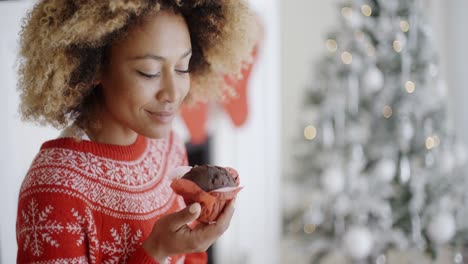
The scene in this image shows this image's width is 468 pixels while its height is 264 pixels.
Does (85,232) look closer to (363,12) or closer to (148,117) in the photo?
(148,117)

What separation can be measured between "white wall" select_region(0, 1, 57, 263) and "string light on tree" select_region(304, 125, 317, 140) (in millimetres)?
1590

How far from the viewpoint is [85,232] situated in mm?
996

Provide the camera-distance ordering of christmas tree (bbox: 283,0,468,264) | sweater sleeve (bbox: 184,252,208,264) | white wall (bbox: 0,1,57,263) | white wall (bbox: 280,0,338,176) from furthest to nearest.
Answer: white wall (bbox: 280,0,338,176) → christmas tree (bbox: 283,0,468,264) → white wall (bbox: 0,1,57,263) → sweater sleeve (bbox: 184,252,208,264)

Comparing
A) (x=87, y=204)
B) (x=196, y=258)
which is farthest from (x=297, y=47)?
(x=87, y=204)

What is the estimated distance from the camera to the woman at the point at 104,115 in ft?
3.12

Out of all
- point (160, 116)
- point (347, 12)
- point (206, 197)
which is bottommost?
point (206, 197)

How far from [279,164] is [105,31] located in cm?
254

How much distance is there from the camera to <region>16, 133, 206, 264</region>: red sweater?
958 mm

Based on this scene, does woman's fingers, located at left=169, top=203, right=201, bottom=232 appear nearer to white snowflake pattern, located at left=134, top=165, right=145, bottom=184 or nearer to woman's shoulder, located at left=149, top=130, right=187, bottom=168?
white snowflake pattern, located at left=134, top=165, right=145, bottom=184

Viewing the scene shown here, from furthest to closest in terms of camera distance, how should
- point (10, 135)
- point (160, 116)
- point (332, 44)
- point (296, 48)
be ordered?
point (296, 48) → point (332, 44) → point (10, 135) → point (160, 116)

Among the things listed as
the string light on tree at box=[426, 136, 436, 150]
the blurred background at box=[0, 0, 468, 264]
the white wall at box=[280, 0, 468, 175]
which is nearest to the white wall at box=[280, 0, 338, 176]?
the white wall at box=[280, 0, 468, 175]

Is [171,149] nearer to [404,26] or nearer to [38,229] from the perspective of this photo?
[38,229]

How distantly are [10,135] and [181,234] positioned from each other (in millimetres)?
819

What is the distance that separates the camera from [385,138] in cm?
276
